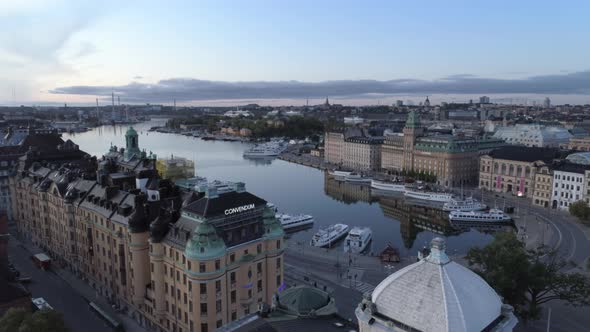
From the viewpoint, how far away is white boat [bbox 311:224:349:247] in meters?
80.9

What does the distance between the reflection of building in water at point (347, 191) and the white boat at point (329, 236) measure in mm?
34531

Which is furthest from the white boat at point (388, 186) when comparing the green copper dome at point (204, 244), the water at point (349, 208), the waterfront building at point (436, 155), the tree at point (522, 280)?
the green copper dome at point (204, 244)

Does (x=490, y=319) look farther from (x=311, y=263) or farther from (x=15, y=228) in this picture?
(x=15, y=228)

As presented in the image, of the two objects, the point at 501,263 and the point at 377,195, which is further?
the point at 377,195

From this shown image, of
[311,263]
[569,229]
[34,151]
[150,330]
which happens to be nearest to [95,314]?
[150,330]

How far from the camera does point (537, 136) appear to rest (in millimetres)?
166125

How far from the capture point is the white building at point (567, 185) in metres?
93.9

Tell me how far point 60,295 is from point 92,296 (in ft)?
12.2

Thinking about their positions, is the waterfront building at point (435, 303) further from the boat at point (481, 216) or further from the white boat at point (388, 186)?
the white boat at point (388, 186)

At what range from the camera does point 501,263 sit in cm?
4416

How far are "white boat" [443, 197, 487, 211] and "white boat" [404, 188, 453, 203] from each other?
4.92 metres

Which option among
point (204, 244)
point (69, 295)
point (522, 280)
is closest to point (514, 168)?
point (522, 280)

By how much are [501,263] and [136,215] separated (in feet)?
124

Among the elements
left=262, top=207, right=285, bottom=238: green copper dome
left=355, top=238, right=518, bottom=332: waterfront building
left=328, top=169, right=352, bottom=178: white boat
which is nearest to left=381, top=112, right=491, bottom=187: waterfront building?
left=328, top=169, right=352, bottom=178: white boat
